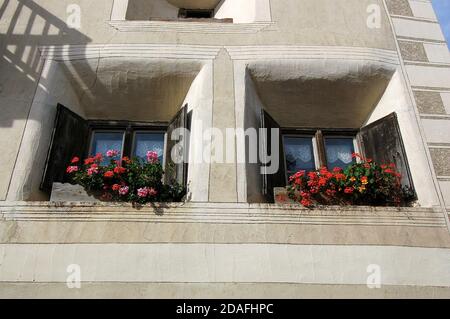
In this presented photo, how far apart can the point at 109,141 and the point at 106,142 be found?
0.19ft

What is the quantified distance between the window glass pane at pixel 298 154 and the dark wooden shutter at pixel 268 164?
17cm

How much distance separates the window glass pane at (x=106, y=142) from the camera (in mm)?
7105

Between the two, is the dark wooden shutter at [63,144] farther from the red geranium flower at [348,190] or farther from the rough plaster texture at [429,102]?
the rough plaster texture at [429,102]

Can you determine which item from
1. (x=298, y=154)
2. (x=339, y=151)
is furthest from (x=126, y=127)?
(x=339, y=151)

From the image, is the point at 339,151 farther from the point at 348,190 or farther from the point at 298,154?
the point at 348,190

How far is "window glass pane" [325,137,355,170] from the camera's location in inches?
281

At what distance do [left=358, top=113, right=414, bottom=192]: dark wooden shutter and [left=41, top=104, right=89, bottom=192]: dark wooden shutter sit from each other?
4.81 meters

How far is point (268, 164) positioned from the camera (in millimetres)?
6504

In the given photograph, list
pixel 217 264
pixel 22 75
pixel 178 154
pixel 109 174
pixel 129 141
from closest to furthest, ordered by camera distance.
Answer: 1. pixel 217 264
2. pixel 109 174
3. pixel 178 154
4. pixel 22 75
5. pixel 129 141

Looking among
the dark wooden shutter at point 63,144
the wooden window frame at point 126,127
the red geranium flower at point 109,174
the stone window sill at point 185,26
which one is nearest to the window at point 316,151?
the stone window sill at point 185,26

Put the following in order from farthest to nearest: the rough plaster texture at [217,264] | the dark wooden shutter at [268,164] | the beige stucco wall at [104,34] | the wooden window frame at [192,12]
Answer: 1. the wooden window frame at [192,12]
2. the beige stucco wall at [104,34]
3. the dark wooden shutter at [268,164]
4. the rough plaster texture at [217,264]
